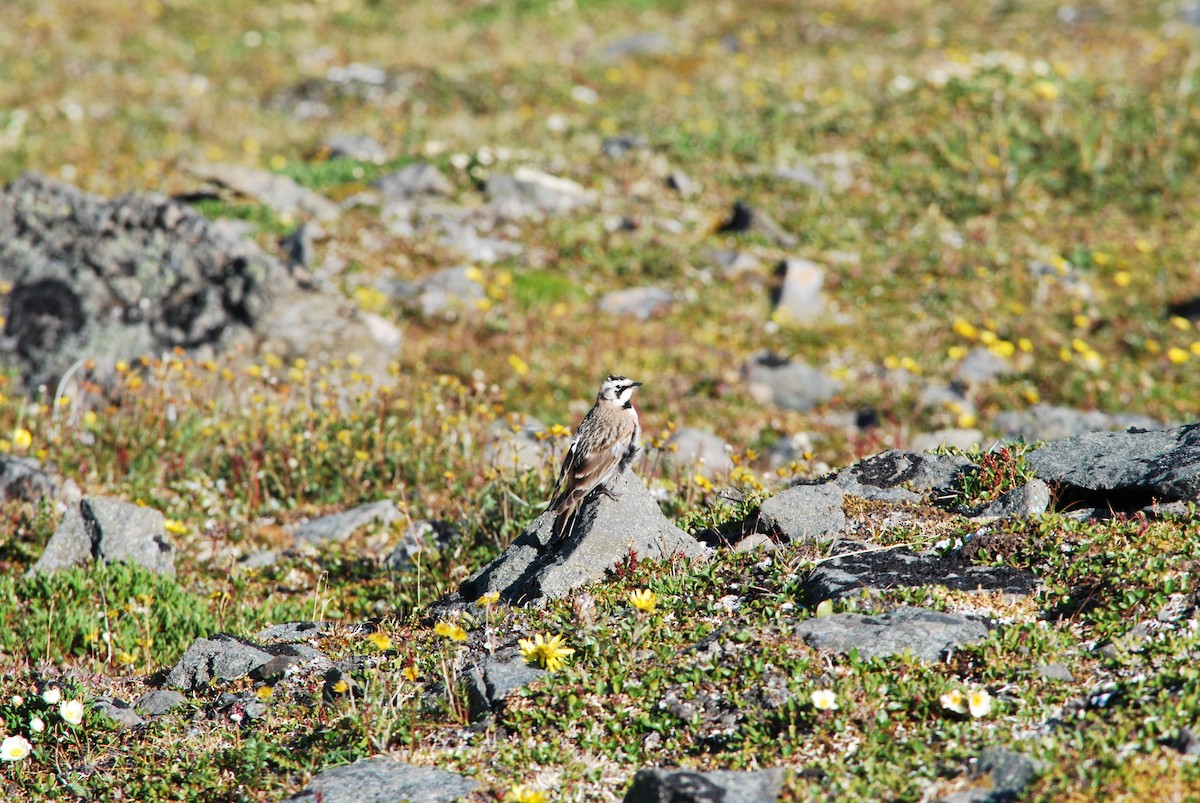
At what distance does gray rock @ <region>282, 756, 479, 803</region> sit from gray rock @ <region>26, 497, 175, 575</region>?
11.8 ft

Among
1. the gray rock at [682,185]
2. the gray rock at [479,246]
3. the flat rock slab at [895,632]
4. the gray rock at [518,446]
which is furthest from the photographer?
the gray rock at [682,185]

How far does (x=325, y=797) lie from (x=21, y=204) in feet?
33.0

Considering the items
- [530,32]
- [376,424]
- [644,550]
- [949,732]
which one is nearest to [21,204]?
[376,424]

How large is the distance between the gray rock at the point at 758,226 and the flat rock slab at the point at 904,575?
1074 cm

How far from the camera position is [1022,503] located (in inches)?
256

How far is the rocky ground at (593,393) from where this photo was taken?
5336 mm

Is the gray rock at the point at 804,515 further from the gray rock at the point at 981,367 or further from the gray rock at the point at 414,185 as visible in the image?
the gray rock at the point at 414,185

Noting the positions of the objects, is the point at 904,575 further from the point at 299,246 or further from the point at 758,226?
the point at 758,226

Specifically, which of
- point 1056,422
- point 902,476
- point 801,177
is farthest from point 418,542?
point 801,177

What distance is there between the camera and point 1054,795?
4.41 m

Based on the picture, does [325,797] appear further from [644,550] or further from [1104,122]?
[1104,122]

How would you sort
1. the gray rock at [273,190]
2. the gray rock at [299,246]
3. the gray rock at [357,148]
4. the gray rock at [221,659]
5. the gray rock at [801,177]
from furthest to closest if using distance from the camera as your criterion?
the gray rock at [357,148]
the gray rock at [801,177]
the gray rock at [273,190]
the gray rock at [299,246]
the gray rock at [221,659]

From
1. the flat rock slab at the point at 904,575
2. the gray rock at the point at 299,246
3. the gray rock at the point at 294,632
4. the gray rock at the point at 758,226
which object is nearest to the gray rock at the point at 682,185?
the gray rock at the point at 758,226

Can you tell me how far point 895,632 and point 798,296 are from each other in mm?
9950
